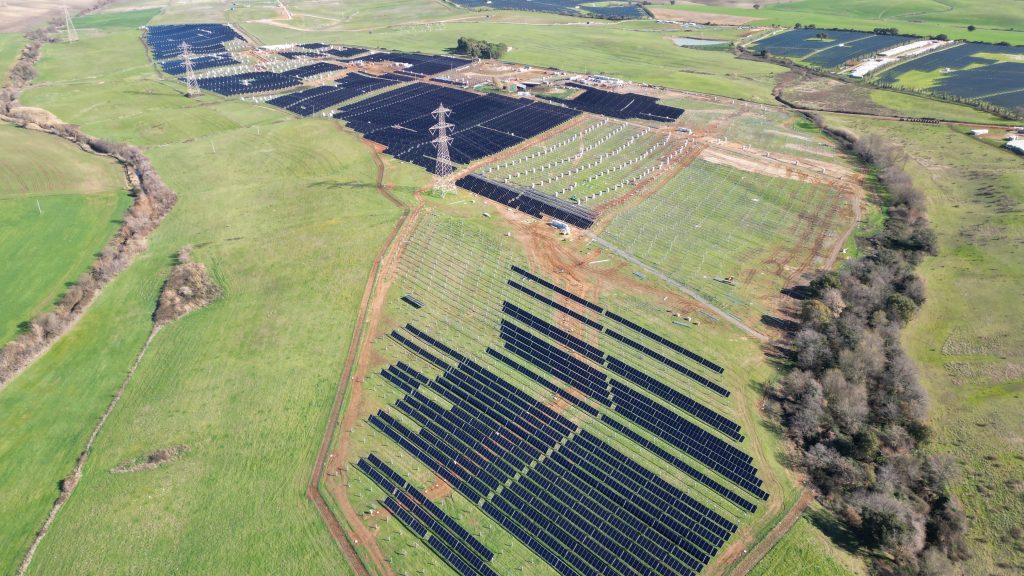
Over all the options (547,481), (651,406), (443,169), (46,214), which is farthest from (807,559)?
(46,214)

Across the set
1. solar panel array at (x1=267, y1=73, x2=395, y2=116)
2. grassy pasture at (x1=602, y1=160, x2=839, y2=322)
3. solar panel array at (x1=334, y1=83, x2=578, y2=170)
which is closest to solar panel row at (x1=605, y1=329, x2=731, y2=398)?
grassy pasture at (x1=602, y1=160, x2=839, y2=322)

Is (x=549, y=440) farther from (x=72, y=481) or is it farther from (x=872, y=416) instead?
(x=72, y=481)

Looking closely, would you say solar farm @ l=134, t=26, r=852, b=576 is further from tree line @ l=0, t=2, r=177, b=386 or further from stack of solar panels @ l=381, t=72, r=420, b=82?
stack of solar panels @ l=381, t=72, r=420, b=82

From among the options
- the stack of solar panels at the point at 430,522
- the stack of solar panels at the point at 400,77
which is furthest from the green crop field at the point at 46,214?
the stack of solar panels at the point at 400,77

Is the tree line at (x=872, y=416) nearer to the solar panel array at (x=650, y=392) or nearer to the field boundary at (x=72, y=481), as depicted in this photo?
the solar panel array at (x=650, y=392)

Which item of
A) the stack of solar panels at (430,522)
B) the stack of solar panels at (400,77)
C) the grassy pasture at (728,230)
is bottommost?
the stack of solar panels at (430,522)

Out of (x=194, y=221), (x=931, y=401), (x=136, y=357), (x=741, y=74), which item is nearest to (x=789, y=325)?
(x=931, y=401)
